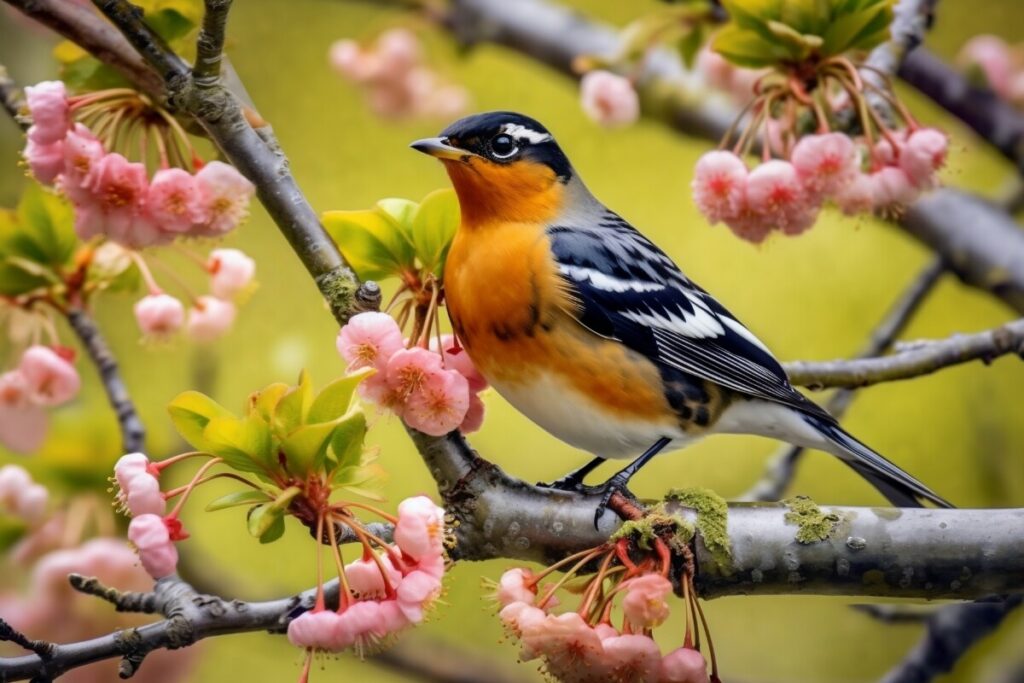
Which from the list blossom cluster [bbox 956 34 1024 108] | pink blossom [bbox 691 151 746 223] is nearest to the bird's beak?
pink blossom [bbox 691 151 746 223]

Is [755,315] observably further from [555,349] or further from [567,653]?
[567,653]

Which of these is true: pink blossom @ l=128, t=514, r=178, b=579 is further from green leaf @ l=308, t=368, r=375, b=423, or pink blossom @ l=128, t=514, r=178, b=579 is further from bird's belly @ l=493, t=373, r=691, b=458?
bird's belly @ l=493, t=373, r=691, b=458

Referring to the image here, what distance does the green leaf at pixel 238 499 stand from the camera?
1.03 m

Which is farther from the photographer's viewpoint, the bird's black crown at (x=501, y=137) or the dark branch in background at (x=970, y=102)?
the dark branch in background at (x=970, y=102)

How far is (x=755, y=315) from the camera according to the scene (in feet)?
10.6

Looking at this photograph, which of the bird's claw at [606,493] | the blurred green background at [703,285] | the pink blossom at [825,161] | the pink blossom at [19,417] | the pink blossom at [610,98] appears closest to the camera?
the bird's claw at [606,493]

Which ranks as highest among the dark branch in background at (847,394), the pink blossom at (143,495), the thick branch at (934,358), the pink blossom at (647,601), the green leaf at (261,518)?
the pink blossom at (143,495)

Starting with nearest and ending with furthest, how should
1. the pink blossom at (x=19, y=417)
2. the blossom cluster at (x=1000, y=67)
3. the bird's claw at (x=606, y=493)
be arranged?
the bird's claw at (x=606, y=493) < the pink blossom at (x=19, y=417) < the blossom cluster at (x=1000, y=67)

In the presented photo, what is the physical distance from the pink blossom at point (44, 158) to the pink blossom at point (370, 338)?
43 centimetres

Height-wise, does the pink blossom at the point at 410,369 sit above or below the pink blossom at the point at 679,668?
above

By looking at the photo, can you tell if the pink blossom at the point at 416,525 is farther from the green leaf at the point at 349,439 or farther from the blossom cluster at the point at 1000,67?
the blossom cluster at the point at 1000,67

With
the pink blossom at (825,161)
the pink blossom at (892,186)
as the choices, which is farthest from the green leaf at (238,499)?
the pink blossom at (892,186)

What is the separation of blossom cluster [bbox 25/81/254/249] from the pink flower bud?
0.19m

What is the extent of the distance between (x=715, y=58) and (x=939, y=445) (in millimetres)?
1328
